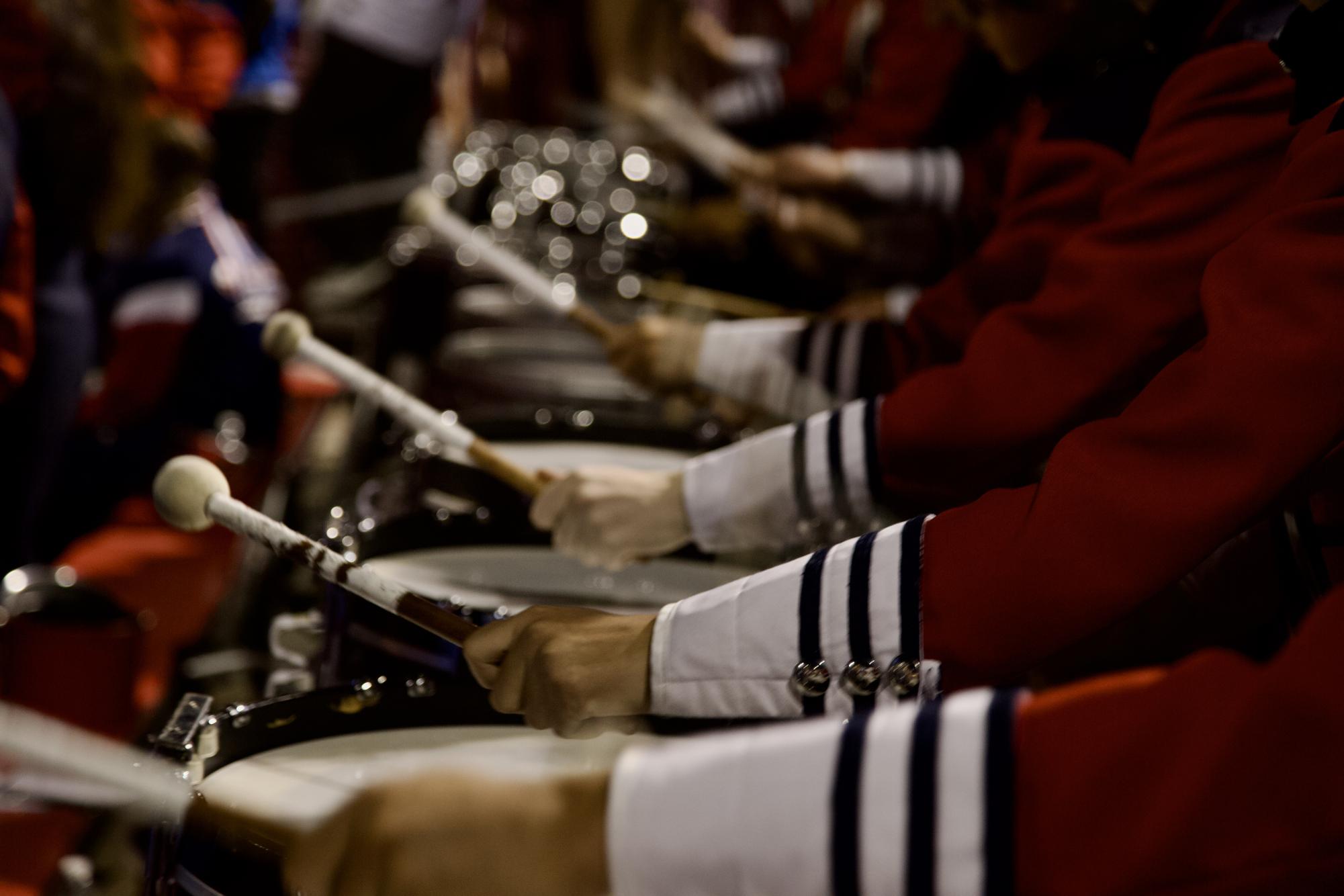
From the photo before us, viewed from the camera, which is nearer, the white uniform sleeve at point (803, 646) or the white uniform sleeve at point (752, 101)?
the white uniform sleeve at point (803, 646)

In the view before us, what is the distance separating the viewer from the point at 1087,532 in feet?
2.98

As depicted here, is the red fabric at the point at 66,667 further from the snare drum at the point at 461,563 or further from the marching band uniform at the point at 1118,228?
the marching band uniform at the point at 1118,228

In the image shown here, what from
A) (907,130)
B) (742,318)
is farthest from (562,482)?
(907,130)

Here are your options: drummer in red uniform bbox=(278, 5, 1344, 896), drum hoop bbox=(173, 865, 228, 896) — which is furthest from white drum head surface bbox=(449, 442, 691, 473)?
drummer in red uniform bbox=(278, 5, 1344, 896)

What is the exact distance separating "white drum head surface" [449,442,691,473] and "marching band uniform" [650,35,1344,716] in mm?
822

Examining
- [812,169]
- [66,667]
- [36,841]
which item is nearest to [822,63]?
[812,169]

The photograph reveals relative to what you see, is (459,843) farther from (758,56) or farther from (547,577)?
(758,56)

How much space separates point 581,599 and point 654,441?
0.45 meters

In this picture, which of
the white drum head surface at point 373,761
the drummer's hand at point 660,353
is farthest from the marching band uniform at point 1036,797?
the drummer's hand at point 660,353

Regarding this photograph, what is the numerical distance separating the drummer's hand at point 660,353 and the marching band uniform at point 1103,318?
0.54 metres

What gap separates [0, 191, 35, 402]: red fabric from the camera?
169 cm

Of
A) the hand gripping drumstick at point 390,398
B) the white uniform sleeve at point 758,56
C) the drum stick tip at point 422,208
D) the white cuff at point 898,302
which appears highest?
the white uniform sleeve at point 758,56

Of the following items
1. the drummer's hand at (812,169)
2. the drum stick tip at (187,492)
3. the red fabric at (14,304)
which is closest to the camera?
the drum stick tip at (187,492)

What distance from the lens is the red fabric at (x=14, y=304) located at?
169 cm
